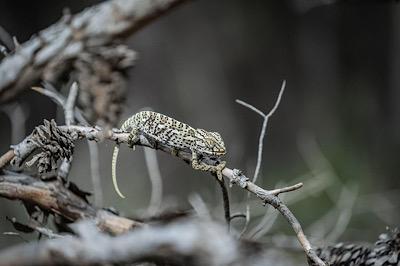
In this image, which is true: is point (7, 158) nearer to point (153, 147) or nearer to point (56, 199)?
point (56, 199)

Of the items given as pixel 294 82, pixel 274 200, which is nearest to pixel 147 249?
pixel 274 200

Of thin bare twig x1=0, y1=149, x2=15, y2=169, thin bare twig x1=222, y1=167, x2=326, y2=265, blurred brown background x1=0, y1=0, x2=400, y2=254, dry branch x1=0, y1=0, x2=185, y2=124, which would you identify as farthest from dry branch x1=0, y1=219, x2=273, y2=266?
blurred brown background x1=0, y1=0, x2=400, y2=254

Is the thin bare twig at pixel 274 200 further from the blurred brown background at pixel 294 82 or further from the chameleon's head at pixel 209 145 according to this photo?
the blurred brown background at pixel 294 82

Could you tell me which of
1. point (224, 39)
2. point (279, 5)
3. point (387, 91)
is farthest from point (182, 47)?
point (387, 91)

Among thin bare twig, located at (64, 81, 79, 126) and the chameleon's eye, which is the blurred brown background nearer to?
thin bare twig, located at (64, 81, 79, 126)

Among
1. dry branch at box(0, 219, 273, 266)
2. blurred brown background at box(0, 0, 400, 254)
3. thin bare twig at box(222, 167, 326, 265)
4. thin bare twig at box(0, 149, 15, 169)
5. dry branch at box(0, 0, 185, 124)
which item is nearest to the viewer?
dry branch at box(0, 219, 273, 266)
